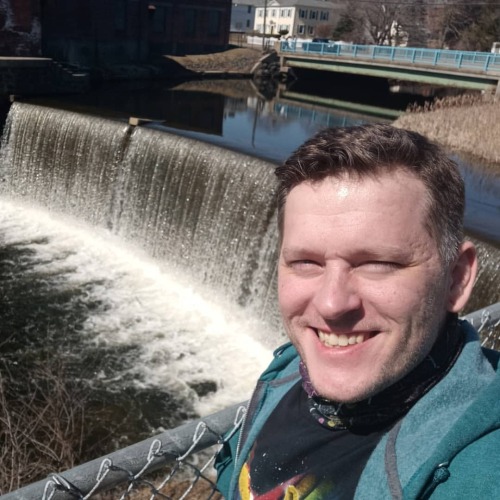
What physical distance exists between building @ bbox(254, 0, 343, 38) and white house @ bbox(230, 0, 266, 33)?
5.40ft

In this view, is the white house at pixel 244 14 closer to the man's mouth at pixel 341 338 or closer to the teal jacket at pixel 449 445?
the man's mouth at pixel 341 338

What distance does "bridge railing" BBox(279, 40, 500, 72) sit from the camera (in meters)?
20.4

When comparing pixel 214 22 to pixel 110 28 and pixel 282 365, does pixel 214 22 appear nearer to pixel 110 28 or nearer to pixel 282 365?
pixel 110 28

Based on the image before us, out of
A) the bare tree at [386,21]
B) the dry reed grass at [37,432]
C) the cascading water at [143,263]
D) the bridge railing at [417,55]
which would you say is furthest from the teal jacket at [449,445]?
the bare tree at [386,21]

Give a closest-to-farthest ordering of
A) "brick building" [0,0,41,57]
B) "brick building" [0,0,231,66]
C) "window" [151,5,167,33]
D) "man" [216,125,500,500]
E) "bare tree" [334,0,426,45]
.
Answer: "man" [216,125,500,500]
"brick building" [0,0,41,57]
"brick building" [0,0,231,66]
"window" [151,5,167,33]
"bare tree" [334,0,426,45]

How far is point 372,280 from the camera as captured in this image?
1.14m

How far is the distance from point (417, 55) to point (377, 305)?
939 inches

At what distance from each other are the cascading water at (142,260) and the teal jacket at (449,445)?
5268mm

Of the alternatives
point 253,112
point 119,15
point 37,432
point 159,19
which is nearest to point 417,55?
point 253,112

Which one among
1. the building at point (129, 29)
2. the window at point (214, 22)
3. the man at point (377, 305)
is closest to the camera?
the man at point (377, 305)

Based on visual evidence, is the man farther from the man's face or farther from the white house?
the white house

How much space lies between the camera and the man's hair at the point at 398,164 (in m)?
1.14

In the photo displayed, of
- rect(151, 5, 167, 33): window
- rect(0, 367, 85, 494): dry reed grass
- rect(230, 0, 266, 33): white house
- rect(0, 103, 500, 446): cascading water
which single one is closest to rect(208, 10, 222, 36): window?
rect(151, 5, 167, 33): window

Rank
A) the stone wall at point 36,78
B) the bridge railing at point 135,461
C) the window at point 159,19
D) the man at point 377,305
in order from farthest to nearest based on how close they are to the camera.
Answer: the window at point 159,19
the stone wall at point 36,78
the bridge railing at point 135,461
the man at point 377,305
